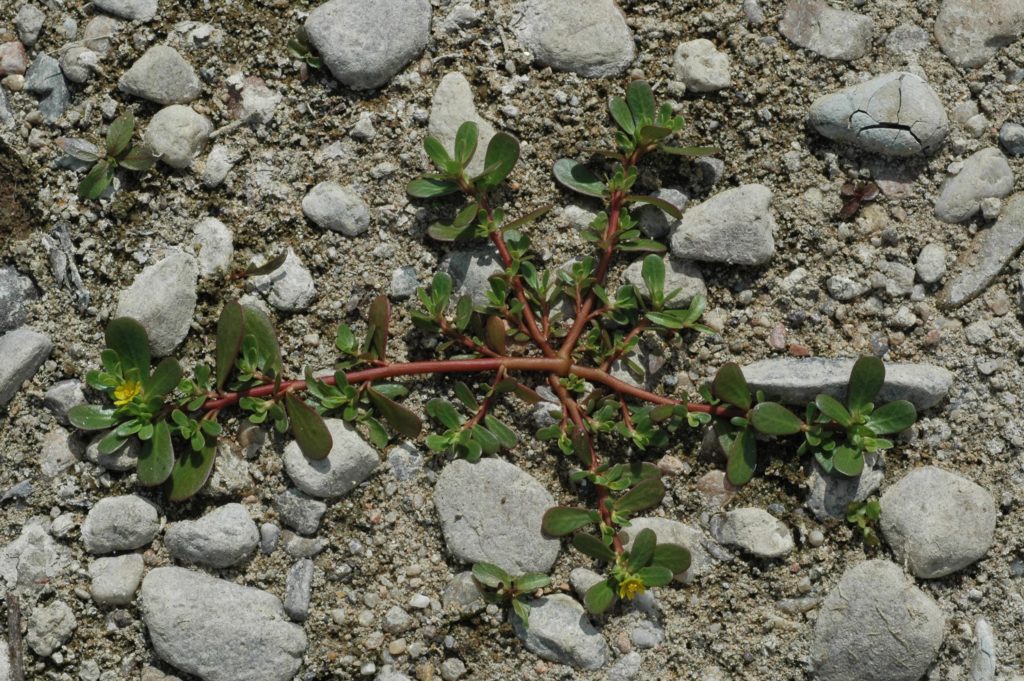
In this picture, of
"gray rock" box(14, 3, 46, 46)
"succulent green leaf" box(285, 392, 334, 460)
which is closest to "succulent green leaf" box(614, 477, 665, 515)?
"succulent green leaf" box(285, 392, 334, 460)

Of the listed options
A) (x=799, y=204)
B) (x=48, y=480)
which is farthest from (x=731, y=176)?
(x=48, y=480)

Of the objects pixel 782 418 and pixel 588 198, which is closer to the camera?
pixel 782 418

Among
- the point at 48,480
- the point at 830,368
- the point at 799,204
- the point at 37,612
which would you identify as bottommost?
the point at 37,612

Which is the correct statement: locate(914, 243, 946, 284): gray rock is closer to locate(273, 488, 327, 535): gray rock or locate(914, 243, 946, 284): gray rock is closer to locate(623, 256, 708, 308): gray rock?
locate(623, 256, 708, 308): gray rock

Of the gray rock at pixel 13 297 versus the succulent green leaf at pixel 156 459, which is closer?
the succulent green leaf at pixel 156 459

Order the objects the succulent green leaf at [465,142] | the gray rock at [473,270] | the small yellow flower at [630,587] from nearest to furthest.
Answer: the small yellow flower at [630,587], the succulent green leaf at [465,142], the gray rock at [473,270]

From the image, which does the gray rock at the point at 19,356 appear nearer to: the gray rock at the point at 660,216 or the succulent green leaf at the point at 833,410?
the gray rock at the point at 660,216

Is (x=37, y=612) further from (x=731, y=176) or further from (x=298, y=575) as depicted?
(x=731, y=176)

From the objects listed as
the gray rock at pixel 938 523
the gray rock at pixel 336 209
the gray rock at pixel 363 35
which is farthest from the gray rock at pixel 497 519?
the gray rock at pixel 363 35
